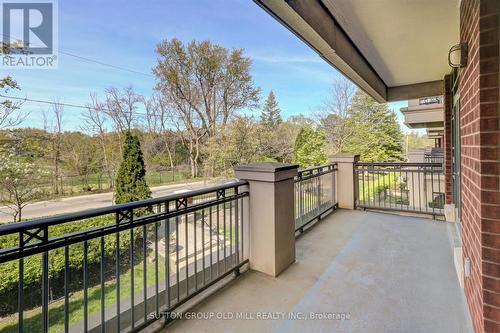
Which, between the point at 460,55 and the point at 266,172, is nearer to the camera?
the point at 460,55

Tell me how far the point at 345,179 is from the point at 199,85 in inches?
571

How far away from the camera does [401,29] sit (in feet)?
8.79

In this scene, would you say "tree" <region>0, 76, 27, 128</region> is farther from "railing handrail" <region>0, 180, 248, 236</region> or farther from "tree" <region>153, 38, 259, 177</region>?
"tree" <region>153, 38, 259, 177</region>

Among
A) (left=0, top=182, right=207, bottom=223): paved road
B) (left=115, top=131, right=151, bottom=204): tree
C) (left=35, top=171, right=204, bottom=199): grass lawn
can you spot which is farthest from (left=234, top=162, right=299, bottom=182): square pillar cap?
(left=35, top=171, right=204, bottom=199): grass lawn

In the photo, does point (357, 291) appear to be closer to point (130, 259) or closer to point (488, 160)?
point (488, 160)

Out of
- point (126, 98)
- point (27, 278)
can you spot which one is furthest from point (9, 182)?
point (126, 98)

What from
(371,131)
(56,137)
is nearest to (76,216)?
(56,137)

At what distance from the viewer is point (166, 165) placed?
57.0ft

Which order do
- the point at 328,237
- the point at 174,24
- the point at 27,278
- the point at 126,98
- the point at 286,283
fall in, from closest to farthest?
the point at 286,283 < the point at 328,237 < the point at 27,278 < the point at 126,98 < the point at 174,24

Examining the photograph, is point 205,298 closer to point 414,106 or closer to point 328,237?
point 328,237

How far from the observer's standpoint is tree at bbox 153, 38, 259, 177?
16.9 meters

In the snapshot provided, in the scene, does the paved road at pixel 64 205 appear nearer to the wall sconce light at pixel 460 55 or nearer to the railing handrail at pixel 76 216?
the railing handrail at pixel 76 216

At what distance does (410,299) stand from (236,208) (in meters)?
1.71

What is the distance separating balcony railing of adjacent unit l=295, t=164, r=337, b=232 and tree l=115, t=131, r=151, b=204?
5.47 metres
